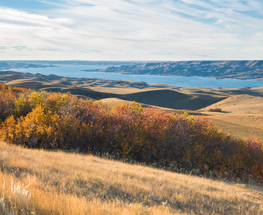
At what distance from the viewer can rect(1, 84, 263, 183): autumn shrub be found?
13594 mm

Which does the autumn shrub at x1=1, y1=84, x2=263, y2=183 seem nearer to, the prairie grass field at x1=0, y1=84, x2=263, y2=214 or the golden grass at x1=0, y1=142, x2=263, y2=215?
the prairie grass field at x1=0, y1=84, x2=263, y2=214

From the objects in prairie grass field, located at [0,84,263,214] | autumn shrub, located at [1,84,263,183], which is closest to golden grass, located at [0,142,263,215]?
prairie grass field, located at [0,84,263,214]

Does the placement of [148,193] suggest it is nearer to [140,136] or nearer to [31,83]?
[140,136]

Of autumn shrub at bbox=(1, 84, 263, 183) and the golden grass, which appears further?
autumn shrub at bbox=(1, 84, 263, 183)

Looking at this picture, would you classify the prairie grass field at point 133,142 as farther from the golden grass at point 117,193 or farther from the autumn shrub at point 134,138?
the golden grass at point 117,193

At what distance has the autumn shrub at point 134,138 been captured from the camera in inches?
535

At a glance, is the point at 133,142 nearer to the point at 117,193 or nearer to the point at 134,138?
the point at 134,138

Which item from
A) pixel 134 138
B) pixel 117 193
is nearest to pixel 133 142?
pixel 134 138

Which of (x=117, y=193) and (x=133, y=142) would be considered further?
(x=133, y=142)

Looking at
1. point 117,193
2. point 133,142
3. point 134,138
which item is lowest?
point 133,142

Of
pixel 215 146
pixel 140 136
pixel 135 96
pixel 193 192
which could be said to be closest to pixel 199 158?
pixel 215 146

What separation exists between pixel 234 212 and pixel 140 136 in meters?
10.2

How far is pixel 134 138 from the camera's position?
15047 mm

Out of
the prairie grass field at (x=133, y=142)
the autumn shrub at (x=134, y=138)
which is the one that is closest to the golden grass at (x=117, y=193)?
the prairie grass field at (x=133, y=142)
